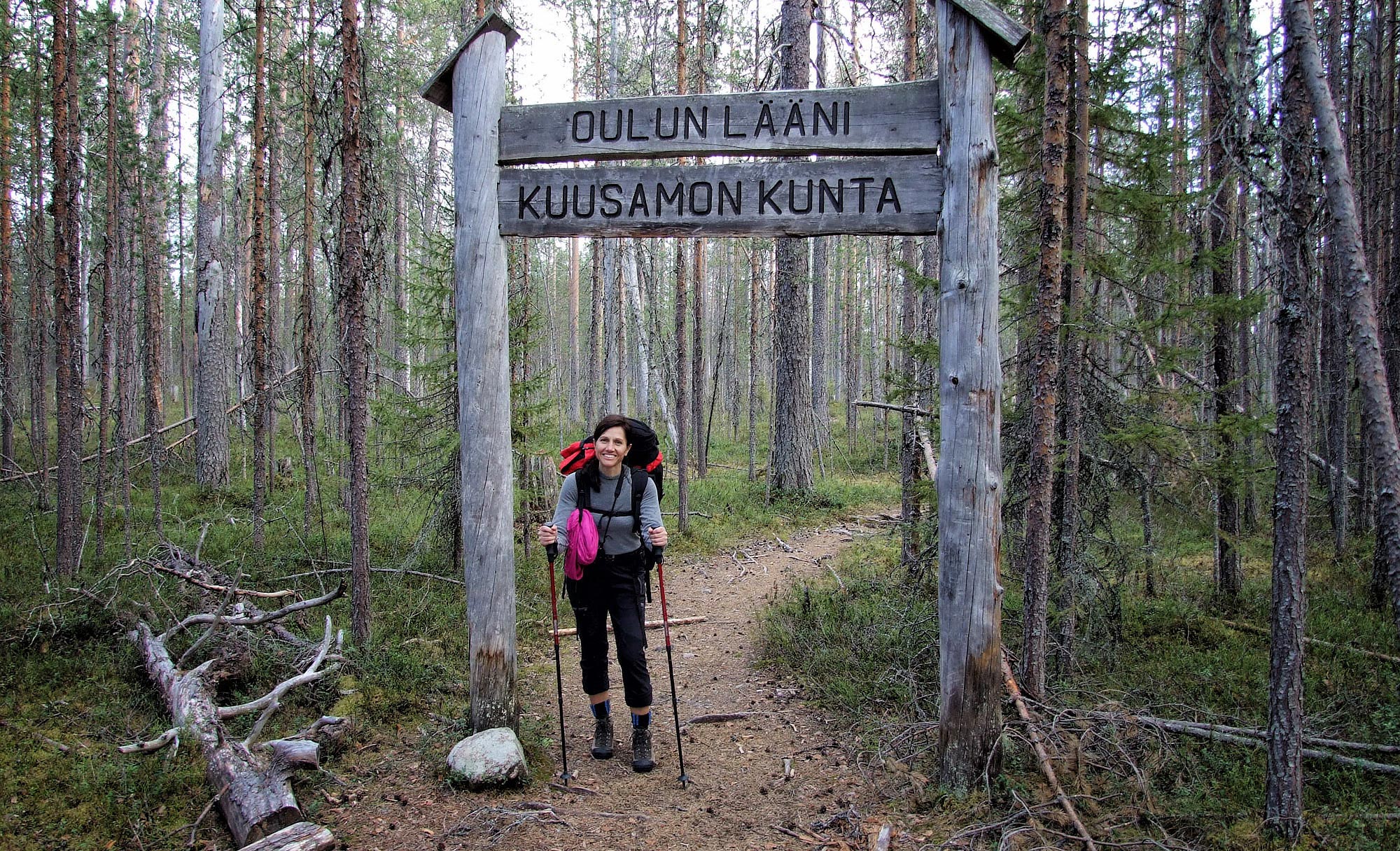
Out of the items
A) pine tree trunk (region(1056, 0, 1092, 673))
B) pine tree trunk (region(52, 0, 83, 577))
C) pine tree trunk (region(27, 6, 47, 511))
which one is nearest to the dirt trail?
pine tree trunk (region(1056, 0, 1092, 673))

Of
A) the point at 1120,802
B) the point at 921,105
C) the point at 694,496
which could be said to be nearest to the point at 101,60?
the point at 694,496

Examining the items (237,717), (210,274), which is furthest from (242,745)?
(210,274)

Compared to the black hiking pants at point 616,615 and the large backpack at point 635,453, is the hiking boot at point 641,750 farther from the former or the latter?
the large backpack at point 635,453

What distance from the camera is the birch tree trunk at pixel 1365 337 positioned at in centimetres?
351

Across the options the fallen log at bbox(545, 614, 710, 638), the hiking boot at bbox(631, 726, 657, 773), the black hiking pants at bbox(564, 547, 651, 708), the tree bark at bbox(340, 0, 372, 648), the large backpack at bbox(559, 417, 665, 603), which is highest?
the tree bark at bbox(340, 0, 372, 648)

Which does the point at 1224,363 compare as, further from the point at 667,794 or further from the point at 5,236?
the point at 5,236

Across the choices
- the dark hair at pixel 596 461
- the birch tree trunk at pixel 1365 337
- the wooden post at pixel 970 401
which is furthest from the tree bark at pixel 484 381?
the birch tree trunk at pixel 1365 337

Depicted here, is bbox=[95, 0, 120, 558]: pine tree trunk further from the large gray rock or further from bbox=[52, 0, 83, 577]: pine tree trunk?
the large gray rock

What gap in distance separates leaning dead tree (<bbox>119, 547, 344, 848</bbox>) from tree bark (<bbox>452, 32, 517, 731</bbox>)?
1.09 meters

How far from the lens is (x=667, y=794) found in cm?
420

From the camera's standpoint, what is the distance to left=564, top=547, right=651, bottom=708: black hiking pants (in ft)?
14.5

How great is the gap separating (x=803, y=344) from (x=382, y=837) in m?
9.84

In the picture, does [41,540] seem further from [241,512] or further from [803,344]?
[803,344]

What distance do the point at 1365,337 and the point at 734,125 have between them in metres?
3.48
